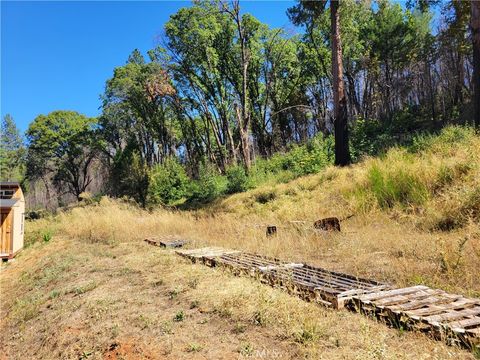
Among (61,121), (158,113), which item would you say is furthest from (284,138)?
(61,121)

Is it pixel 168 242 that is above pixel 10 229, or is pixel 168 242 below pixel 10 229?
below

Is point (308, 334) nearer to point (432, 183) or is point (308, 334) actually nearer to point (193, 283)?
point (193, 283)

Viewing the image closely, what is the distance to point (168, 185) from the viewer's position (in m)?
27.1

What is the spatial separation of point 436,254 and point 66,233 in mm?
13629

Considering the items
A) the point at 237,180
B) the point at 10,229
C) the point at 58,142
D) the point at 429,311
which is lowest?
the point at 429,311

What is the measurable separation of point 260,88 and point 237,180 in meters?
17.2

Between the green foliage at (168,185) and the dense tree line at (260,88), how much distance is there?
0.30 feet

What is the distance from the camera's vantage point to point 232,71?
101 feet

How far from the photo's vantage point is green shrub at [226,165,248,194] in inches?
786

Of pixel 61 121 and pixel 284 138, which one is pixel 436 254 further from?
pixel 61 121

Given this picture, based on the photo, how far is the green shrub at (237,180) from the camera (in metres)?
20.0

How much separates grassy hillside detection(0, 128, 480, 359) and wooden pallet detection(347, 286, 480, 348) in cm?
13

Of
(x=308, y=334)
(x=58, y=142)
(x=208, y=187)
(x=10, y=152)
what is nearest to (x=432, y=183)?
(x=308, y=334)

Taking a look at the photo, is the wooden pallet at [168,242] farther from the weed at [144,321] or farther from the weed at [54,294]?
the weed at [144,321]
